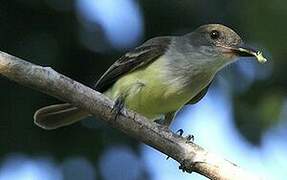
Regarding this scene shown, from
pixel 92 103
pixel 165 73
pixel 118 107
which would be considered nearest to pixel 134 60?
pixel 165 73

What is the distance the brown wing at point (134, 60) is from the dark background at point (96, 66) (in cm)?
36

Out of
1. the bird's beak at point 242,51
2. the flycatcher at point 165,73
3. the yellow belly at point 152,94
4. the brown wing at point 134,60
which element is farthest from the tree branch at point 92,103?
the brown wing at point 134,60

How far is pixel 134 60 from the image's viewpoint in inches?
171

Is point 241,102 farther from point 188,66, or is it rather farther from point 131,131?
point 131,131

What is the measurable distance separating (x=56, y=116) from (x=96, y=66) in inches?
24.7

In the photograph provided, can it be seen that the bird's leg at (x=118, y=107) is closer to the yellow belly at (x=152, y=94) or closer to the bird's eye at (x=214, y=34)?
the yellow belly at (x=152, y=94)

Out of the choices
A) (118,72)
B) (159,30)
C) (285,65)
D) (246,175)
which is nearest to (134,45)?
(159,30)

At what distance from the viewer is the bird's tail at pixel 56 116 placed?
168 inches

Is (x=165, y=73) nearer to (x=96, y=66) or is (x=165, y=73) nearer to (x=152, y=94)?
(x=152, y=94)

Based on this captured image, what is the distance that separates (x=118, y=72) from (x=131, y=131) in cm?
105

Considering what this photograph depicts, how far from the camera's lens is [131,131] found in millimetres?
3361

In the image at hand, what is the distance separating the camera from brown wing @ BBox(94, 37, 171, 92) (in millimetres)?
4316

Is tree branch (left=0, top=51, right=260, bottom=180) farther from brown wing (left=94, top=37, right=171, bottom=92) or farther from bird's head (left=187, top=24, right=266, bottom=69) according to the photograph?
brown wing (left=94, top=37, right=171, bottom=92)

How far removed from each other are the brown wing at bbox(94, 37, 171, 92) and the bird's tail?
18 cm
